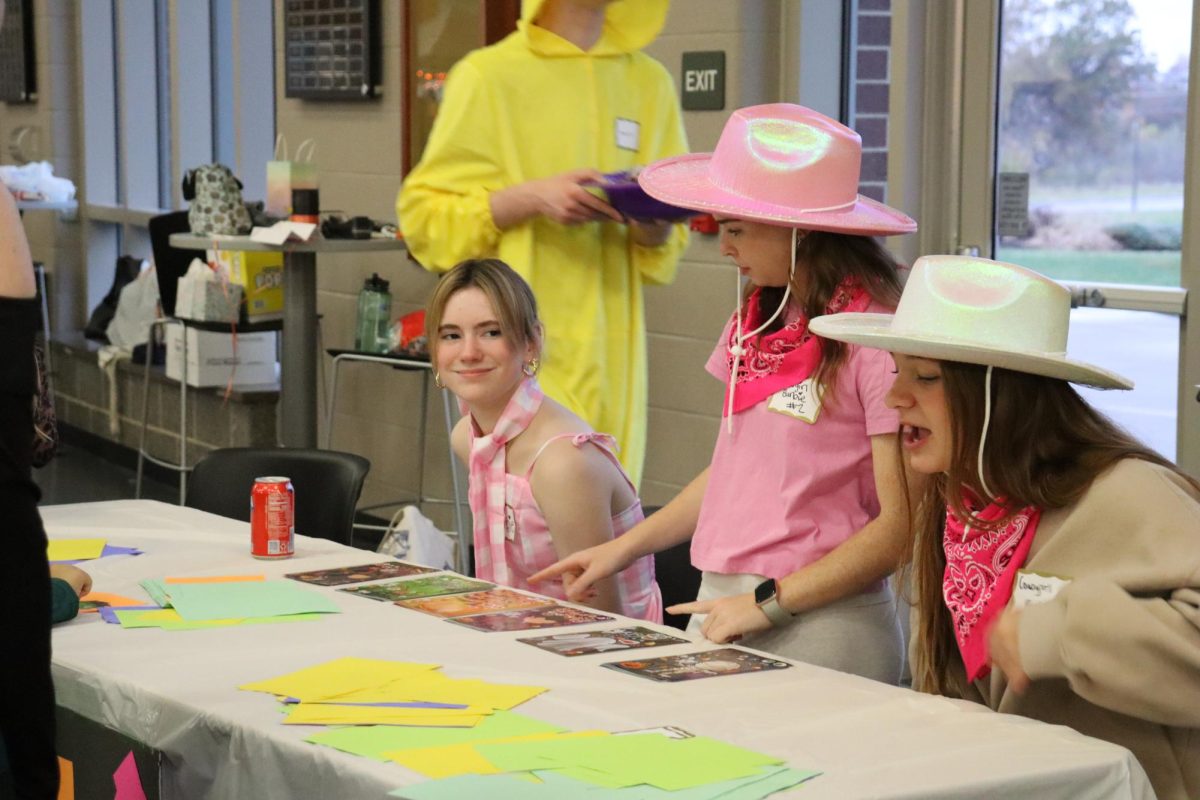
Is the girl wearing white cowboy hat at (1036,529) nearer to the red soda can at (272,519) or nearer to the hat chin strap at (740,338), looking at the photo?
the hat chin strap at (740,338)

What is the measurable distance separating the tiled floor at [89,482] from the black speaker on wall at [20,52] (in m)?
2.34

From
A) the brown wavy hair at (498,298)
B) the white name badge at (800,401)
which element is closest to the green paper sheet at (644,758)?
the white name badge at (800,401)

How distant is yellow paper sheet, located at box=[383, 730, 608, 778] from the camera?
5.35ft

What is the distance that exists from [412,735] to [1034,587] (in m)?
0.78

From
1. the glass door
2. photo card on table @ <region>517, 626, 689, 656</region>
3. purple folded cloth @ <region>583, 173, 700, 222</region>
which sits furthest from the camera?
the glass door

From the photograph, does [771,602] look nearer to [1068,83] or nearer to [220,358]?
[1068,83]

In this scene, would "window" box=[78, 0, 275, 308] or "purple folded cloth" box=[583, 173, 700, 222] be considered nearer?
"purple folded cloth" box=[583, 173, 700, 222]

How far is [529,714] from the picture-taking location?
1.86 meters

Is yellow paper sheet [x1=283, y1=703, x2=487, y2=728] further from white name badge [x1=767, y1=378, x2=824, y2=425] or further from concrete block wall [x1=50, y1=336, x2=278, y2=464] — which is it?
concrete block wall [x1=50, y1=336, x2=278, y2=464]

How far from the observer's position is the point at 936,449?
2.09m

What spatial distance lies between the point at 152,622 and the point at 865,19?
118 inches

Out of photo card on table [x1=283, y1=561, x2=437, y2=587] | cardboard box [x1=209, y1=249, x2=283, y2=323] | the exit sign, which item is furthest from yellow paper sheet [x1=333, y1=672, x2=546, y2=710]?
cardboard box [x1=209, y1=249, x2=283, y2=323]

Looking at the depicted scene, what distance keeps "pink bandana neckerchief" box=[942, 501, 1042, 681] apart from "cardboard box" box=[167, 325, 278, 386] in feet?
15.4

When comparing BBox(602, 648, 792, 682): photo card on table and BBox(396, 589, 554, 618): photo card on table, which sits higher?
BBox(602, 648, 792, 682): photo card on table
